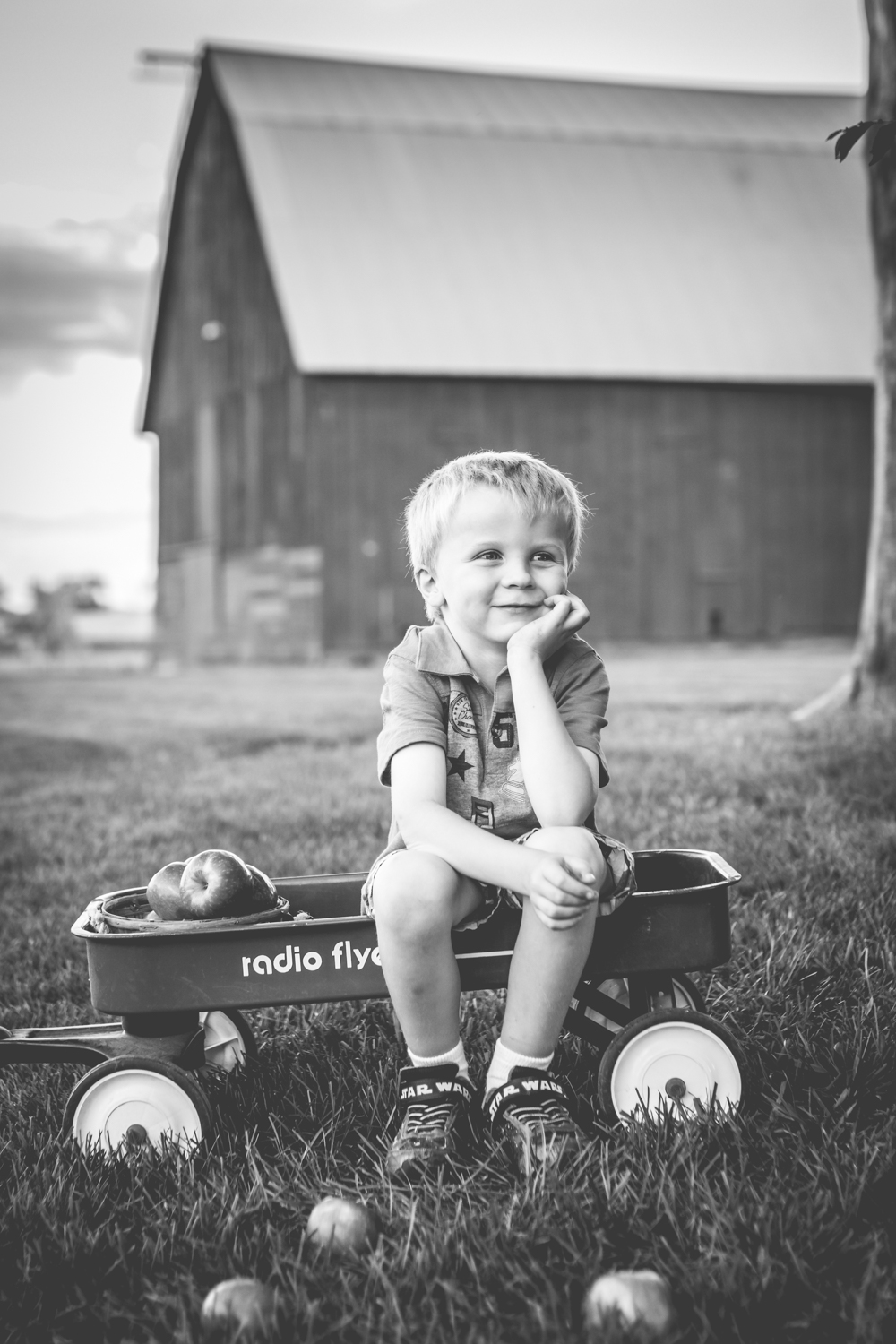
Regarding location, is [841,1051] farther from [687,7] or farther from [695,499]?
[695,499]

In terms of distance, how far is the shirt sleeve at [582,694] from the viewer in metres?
2.27

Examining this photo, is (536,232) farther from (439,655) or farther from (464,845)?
(464,845)

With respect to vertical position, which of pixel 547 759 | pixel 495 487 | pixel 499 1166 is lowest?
pixel 499 1166

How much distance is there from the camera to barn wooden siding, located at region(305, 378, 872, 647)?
16891mm

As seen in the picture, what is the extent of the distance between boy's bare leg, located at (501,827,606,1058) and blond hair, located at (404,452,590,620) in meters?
0.52

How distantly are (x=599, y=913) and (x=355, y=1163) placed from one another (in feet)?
1.99

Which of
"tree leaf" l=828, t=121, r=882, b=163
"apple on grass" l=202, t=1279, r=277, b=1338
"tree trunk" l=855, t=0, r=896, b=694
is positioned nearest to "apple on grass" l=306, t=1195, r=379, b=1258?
"apple on grass" l=202, t=1279, r=277, b=1338

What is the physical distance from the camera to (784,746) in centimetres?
536

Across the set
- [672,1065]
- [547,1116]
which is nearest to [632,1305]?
[547,1116]

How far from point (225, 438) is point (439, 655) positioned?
16.5 metres

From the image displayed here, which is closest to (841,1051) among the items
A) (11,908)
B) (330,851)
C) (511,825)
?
(511,825)

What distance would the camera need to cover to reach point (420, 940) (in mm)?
2047

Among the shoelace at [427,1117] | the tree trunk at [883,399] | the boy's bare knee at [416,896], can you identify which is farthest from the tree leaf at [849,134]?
the tree trunk at [883,399]

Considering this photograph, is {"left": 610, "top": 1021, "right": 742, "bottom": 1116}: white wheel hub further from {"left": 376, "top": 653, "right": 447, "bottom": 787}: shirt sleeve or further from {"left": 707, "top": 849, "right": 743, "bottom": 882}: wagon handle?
{"left": 376, "top": 653, "right": 447, "bottom": 787}: shirt sleeve
